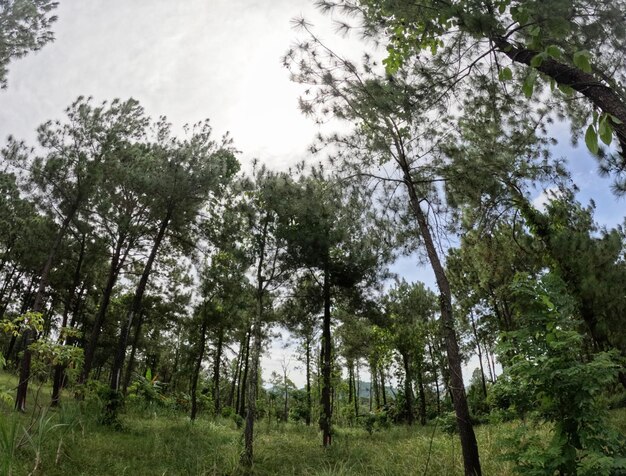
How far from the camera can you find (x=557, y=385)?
3461 mm

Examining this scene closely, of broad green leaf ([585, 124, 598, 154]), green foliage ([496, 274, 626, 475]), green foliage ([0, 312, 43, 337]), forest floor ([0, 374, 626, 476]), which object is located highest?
green foliage ([0, 312, 43, 337])

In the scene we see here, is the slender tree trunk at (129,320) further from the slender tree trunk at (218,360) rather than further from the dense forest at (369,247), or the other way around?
the slender tree trunk at (218,360)

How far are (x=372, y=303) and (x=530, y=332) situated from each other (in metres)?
8.86

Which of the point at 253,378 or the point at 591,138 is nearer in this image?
the point at 591,138

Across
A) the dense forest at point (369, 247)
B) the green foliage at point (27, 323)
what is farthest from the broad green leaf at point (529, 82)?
the green foliage at point (27, 323)

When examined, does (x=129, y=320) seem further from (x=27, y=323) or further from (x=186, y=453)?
(x=27, y=323)

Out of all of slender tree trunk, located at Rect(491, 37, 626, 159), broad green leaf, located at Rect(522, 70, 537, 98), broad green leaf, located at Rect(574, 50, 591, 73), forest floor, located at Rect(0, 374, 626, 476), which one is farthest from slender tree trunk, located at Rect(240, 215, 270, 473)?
broad green leaf, located at Rect(574, 50, 591, 73)

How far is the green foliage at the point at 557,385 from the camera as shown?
327 centimetres

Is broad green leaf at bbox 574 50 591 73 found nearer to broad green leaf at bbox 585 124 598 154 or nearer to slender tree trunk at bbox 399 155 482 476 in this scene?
broad green leaf at bbox 585 124 598 154

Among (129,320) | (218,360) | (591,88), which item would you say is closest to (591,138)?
(591,88)

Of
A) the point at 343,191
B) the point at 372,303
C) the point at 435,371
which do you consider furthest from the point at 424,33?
the point at 435,371

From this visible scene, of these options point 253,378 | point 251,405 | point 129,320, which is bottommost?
point 251,405

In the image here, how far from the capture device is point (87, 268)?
631 inches

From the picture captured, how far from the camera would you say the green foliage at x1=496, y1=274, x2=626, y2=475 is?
3.27 meters
